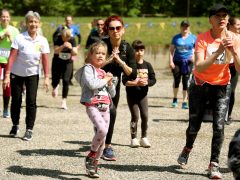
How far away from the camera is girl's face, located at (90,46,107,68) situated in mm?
6723

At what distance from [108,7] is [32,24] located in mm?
52580

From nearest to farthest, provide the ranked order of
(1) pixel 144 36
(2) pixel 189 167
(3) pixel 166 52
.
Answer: (2) pixel 189 167 → (3) pixel 166 52 → (1) pixel 144 36

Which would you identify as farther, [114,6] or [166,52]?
[114,6]

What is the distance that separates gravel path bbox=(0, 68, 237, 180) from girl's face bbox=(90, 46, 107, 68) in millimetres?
1244

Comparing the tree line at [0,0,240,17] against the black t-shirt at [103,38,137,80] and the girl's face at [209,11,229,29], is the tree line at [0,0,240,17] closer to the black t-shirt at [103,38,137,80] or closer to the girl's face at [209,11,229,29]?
the black t-shirt at [103,38,137,80]

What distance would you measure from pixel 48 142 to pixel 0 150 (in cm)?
86

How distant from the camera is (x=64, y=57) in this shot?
488 inches

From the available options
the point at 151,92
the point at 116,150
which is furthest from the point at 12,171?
the point at 151,92

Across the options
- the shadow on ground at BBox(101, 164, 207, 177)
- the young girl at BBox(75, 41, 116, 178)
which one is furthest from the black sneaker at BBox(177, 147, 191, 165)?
the young girl at BBox(75, 41, 116, 178)

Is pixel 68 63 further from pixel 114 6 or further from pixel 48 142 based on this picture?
pixel 114 6

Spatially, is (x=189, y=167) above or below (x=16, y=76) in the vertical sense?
below

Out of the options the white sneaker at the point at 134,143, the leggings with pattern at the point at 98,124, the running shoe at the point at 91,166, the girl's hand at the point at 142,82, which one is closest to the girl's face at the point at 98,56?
the leggings with pattern at the point at 98,124

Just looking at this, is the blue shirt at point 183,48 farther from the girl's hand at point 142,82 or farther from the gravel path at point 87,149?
the girl's hand at point 142,82

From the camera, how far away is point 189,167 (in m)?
7.27
